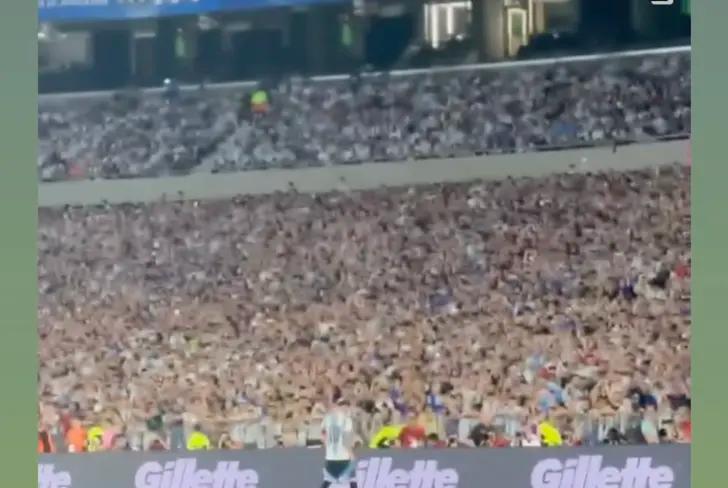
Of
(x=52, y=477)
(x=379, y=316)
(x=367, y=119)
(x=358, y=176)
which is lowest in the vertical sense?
(x=52, y=477)

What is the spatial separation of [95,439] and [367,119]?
121 centimetres

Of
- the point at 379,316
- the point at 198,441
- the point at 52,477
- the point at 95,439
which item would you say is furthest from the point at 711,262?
the point at 52,477

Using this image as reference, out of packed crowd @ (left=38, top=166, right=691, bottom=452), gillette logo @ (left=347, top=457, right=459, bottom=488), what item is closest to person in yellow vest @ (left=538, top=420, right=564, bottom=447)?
packed crowd @ (left=38, top=166, right=691, bottom=452)

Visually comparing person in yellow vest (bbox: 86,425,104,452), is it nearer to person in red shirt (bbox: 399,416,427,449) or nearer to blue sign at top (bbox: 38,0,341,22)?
person in red shirt (bbox: 399,416,427,449)

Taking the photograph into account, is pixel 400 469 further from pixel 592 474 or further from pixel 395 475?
A: pixel 592 474

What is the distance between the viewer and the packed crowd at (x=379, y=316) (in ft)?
14.0

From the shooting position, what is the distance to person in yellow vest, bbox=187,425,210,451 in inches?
178

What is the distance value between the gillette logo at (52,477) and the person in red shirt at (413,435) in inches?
38.8

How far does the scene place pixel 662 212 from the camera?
4176 mm

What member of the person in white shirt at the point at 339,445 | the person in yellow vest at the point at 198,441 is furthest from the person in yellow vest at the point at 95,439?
the person in white shirt at the point at 339,445

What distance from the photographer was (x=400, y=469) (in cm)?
434

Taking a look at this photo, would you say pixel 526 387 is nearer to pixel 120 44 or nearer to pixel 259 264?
pixel 259 264

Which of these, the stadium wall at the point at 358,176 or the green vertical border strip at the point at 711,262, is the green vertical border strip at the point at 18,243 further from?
the green vertical border strip at the point at 711,262

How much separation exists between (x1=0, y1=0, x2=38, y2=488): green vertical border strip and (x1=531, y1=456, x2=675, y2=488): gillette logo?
4.81 feet
